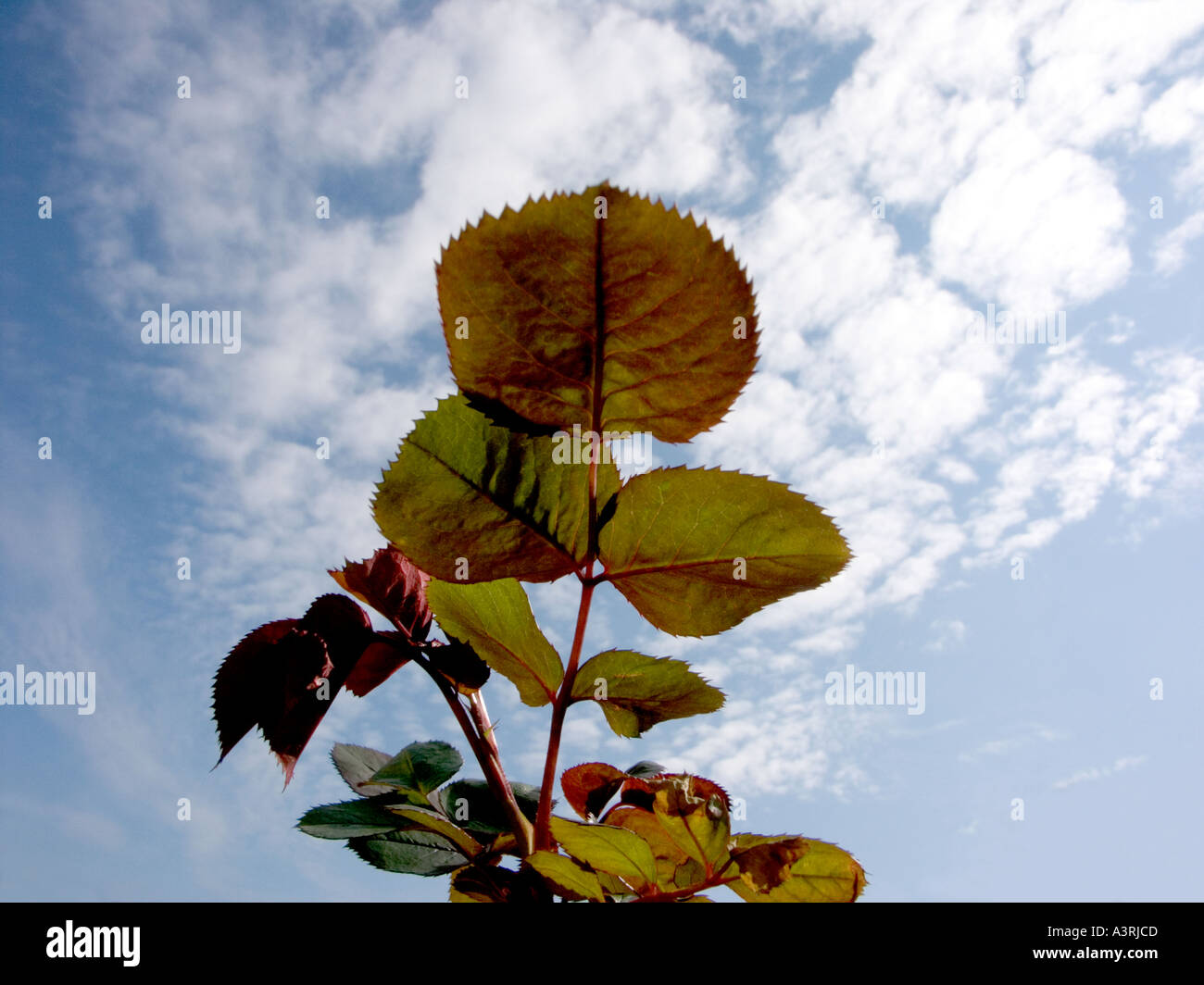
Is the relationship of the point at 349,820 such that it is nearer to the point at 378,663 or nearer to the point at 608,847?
the point at 378,663

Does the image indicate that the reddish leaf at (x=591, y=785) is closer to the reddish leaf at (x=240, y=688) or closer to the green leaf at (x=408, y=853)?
the green leaf at (x=408, y=853)

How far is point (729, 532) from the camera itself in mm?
892

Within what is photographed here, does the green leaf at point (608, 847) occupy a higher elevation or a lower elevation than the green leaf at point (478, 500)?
lower

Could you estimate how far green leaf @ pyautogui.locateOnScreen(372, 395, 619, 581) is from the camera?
2.84ft

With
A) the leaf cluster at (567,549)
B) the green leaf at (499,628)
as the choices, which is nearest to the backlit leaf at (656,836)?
the leaf cluster at (567,549)

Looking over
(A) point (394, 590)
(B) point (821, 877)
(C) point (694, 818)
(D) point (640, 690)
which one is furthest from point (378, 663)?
(B) point (821, 877)

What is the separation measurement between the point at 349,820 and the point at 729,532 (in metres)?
0.55

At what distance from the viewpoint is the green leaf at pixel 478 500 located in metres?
0.86

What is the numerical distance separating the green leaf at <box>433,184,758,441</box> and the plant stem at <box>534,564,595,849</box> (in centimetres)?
21

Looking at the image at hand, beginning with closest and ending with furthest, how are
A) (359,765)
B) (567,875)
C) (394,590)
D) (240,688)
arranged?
(567,875)
(240,688)
(394,590)
(359,765)

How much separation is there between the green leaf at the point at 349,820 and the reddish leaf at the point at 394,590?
0.20m
